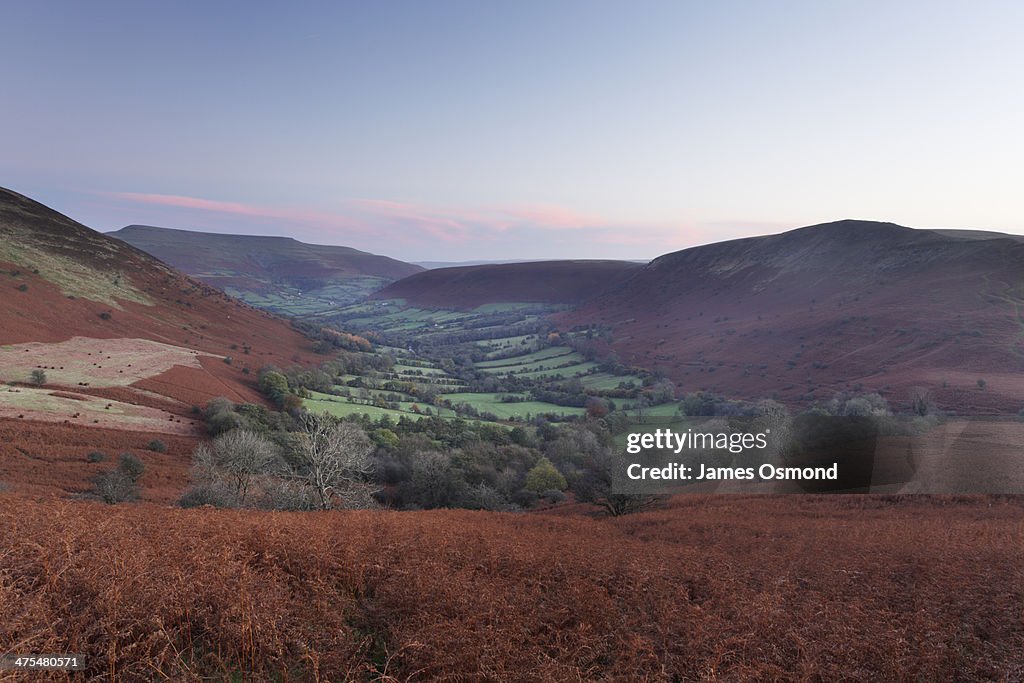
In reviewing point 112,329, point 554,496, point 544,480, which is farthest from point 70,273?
point 554,496

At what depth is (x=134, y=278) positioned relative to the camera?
63688 millimetres

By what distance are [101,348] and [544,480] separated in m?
43.9

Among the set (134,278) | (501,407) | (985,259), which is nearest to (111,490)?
(501,407)

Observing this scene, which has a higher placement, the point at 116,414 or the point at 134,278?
the point at 134,278

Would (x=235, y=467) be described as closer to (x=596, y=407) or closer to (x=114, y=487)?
(x=114, y=487)

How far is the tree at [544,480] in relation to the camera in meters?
27.6

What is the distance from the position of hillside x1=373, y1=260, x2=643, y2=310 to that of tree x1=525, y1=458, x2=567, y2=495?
5054 inches

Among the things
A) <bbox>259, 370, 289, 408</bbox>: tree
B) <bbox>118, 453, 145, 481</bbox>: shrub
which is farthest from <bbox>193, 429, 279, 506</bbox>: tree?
<bbox>259, 370, 289, 408</bbox>: tree

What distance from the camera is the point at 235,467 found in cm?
1962

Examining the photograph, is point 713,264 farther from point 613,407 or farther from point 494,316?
point 613,407

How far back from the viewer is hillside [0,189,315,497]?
2564 cm

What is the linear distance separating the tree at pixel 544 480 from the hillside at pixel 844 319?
35463 mm

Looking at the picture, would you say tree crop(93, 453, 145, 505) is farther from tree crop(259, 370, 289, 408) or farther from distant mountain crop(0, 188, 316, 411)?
tree crop(259, 370, 289, 408)

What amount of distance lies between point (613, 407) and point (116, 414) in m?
45.6
